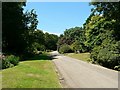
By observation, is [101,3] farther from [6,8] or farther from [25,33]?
[25,33]

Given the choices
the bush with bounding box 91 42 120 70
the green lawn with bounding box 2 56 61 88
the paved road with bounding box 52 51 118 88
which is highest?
the bush with bounding box 91 42 120 70

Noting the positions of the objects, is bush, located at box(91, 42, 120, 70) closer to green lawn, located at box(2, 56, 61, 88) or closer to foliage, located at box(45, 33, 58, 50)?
green lawn, located at box(2, 56, 61, 88)

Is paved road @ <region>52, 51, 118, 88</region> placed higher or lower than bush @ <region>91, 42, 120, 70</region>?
lower

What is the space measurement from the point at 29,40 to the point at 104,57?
96.3ft

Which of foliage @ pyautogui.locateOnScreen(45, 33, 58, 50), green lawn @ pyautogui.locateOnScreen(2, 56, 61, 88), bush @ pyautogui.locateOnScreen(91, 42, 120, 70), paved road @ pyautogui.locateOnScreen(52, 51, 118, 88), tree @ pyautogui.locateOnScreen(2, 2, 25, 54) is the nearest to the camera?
green lawn @ pyautogui.locateOnScreen(2, 56, 61, 88)

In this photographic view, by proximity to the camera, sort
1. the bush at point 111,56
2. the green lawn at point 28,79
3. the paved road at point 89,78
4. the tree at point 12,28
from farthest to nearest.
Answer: the tree at point 12,28
the bush at point 111,56
the paved road at point 89,78
the green lawn at point 28,79

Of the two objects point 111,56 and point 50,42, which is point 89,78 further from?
point 50,42

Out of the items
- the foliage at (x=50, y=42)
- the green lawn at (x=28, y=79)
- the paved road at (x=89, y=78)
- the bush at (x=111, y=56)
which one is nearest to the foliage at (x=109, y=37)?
the bush at (x=111, y=56)

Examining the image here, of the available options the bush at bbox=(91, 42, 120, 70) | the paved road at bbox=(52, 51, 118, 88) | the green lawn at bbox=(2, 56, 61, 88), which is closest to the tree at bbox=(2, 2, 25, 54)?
the bush at bbox=(91, 42, 120, 70)

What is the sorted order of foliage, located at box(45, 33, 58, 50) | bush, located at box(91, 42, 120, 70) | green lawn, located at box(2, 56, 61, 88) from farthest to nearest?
foliage, located at box(45, 33, 58, 50) → bush, located at box(91, 42, 120, 70) → green lawn, located at box(2, 56, 61, 88)

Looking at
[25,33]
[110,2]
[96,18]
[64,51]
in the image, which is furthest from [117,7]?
[64,51]

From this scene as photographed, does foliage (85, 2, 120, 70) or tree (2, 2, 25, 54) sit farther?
tree (2, 2, 25, 54)

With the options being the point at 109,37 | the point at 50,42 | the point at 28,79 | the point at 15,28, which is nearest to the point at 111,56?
the point at 109,37

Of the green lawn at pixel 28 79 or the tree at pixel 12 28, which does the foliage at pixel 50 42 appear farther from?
the green lawn at pixel 28 79
